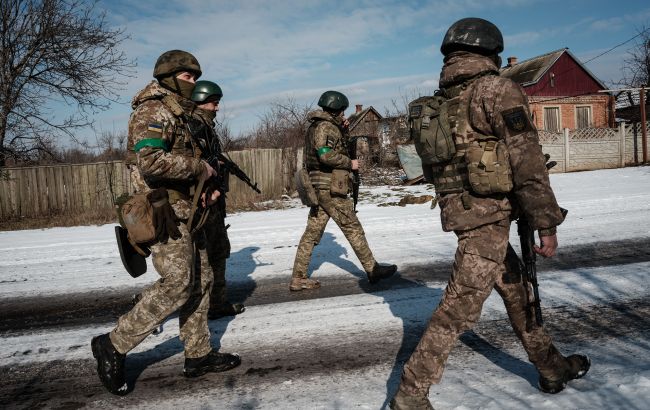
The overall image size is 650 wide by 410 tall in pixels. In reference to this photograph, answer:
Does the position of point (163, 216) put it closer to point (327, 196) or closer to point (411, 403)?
point (411, 403)

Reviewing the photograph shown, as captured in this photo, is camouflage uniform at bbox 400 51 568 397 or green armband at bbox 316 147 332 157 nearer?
camouflage uniform at bbox 400 51 568 397

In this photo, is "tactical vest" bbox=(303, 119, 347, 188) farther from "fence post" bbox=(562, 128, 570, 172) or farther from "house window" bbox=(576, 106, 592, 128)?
"house window" bbox=(576, 106, 592, 128)

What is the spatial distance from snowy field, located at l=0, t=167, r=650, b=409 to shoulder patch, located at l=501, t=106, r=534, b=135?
149 cm

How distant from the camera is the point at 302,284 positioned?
507cm

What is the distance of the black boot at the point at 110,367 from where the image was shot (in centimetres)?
288

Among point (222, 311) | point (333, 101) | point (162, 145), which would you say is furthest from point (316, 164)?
point (162, 145)

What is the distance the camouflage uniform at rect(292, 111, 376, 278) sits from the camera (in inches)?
196

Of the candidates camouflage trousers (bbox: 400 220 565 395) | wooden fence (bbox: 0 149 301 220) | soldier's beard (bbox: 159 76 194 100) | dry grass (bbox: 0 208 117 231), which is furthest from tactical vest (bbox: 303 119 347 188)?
wooden fence (bbox: 0 149 301 220)

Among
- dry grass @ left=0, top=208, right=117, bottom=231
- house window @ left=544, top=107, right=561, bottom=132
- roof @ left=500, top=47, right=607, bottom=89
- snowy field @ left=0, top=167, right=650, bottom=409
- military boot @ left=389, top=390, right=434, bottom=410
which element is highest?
roof @ left=500, top=47, right=607, bottom=89

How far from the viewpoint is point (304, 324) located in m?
3.99

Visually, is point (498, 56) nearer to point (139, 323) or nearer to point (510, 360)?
point (510, 360)

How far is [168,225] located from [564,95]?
31.0 metres

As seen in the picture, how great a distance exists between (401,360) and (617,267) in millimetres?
3346

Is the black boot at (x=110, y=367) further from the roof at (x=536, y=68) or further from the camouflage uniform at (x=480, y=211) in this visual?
the roof at (x=536, y=68)
